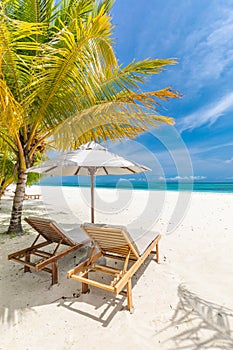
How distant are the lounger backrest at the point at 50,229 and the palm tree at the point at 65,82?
1.84 metres

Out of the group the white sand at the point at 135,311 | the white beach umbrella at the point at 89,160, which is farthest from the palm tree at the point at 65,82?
the white sand at the point at 135,311

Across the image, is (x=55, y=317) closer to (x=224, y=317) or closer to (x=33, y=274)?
(x=33, y=274)

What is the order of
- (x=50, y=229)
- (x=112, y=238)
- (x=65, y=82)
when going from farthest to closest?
1. (x=65, y=82)
2. (x=50, y=229)
3. (x=112, y=238)

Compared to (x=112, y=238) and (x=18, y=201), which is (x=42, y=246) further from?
(x=18, y=201)

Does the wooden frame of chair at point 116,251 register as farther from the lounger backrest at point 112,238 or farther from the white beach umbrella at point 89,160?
the white beach umbrella at point 89,160

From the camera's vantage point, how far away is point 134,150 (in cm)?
693

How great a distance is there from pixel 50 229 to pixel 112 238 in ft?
3.99

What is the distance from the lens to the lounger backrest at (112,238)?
2.33 metres

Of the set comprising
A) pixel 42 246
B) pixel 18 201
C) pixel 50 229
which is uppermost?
pixel 18 201

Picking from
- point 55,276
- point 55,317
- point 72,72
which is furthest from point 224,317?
point 72,72

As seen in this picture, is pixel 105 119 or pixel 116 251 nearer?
pixel 116 251

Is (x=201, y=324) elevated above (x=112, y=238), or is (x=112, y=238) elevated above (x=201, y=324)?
(x=112, y=238)

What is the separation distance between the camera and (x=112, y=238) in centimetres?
246

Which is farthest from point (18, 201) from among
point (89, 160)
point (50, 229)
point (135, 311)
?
point (135, 311)
